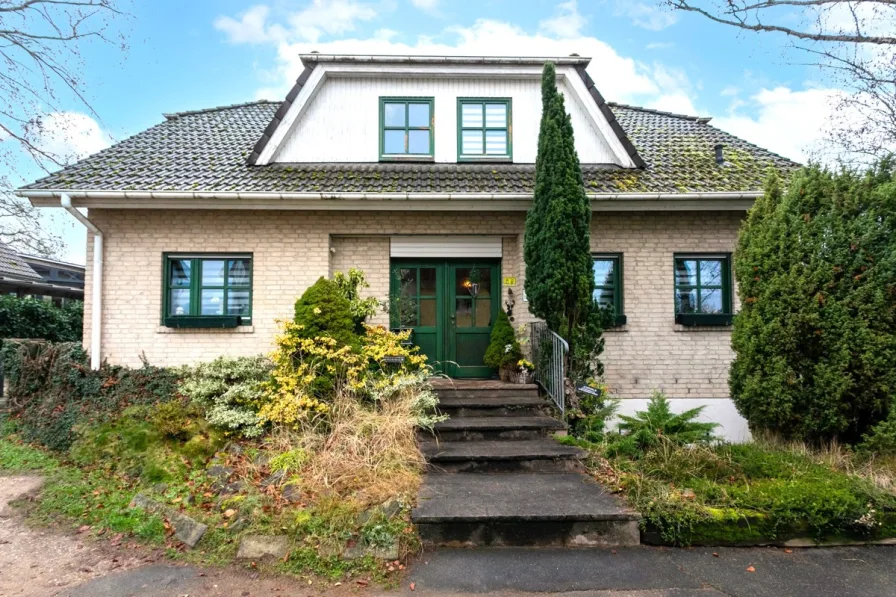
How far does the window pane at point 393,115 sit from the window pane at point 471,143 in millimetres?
1201

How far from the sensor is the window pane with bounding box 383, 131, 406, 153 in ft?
29.0

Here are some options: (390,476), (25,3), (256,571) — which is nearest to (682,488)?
(390,476)

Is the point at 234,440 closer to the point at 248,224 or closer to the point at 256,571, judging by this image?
the point at 256,571

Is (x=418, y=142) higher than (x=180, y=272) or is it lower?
higher

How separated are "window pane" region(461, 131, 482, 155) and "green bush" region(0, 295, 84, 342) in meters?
10.8

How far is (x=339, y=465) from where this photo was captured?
4.77 m

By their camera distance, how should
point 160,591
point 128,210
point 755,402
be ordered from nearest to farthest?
point 160,591 → point 755,402 → point 128,210

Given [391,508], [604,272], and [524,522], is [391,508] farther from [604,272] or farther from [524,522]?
[604,272]

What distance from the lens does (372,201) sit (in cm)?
751

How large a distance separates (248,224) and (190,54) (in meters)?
2.62

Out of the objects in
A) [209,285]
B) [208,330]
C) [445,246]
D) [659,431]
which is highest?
[445,246]

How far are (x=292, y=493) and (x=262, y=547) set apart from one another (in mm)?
652

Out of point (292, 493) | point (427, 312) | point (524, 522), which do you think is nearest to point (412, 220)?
point (427, 312)

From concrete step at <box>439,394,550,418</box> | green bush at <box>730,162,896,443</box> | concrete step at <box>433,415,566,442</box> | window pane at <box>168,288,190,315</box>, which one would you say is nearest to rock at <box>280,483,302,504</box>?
concrete step at <box>433,415,566,442</box>
